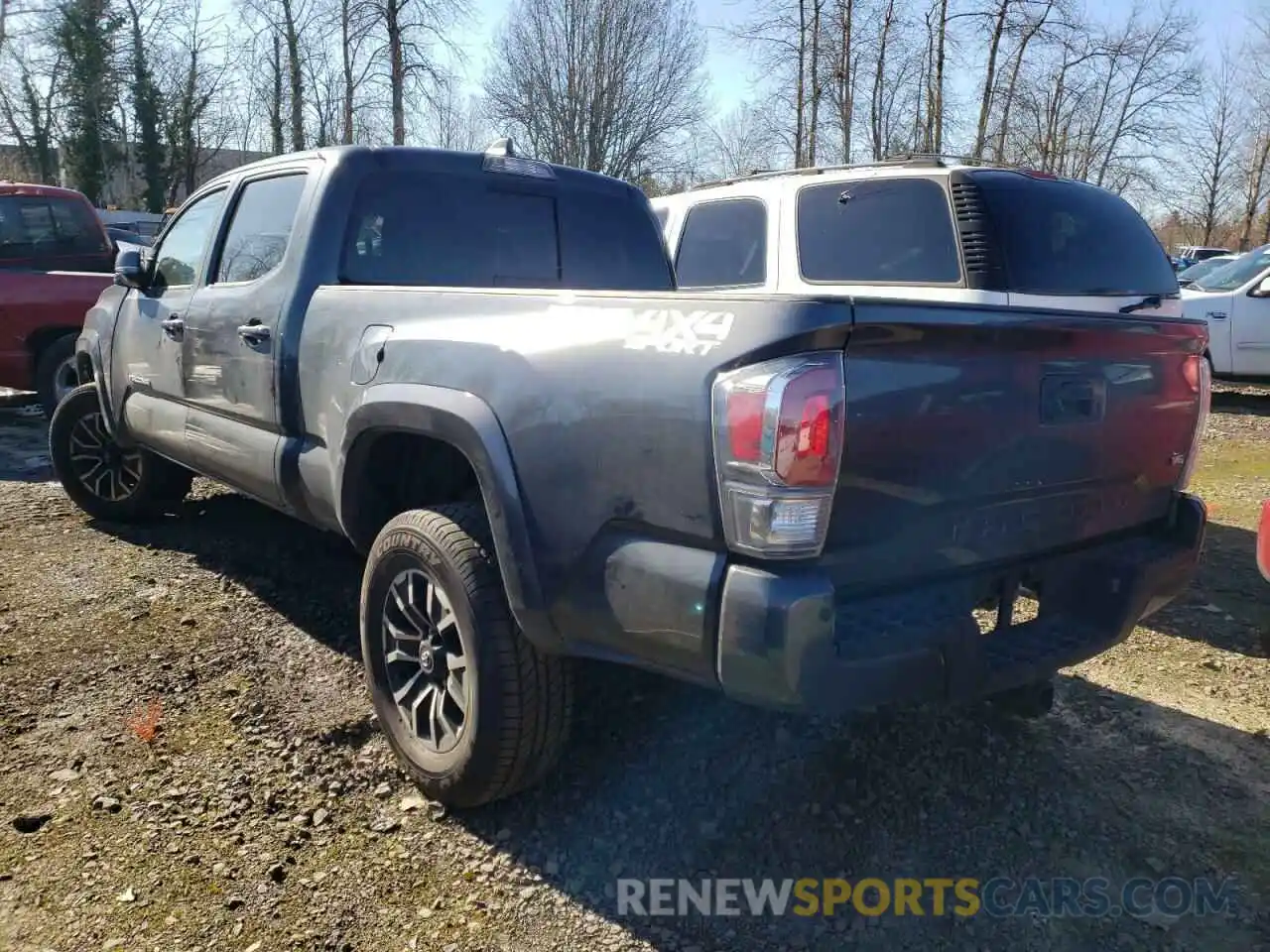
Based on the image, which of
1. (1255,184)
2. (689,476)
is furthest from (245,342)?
(1255,184)

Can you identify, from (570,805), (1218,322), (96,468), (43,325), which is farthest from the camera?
(1218,322)

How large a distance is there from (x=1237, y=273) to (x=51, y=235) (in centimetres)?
1243

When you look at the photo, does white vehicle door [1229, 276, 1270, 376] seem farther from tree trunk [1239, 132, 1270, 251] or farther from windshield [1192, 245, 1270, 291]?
tree trunk [1239, 132, 1270, 251]

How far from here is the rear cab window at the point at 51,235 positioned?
918cm

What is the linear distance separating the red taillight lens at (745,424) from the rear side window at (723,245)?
3.91 m

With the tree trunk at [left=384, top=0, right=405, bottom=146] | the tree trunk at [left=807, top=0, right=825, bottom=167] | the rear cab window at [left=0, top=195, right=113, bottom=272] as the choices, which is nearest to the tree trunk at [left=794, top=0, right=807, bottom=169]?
the tree trunk at [left=807, top=0, right=825, bottom=167]

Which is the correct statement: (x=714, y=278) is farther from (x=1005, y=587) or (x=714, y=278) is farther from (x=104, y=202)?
(x=104, y=202)

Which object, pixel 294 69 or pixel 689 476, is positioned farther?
pixel 294 69

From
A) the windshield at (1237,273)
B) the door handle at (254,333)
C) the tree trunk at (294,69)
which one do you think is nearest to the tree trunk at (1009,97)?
the windshield at (1237,273)

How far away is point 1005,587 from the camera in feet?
8.05

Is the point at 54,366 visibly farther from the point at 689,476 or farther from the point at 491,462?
the point at 689,476

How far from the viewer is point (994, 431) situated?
7.41ft

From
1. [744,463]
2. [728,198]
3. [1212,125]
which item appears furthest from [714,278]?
[1212,125]

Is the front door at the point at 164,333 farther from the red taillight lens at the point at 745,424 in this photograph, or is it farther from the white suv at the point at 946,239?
the red taillight lens at the point at 745,424
